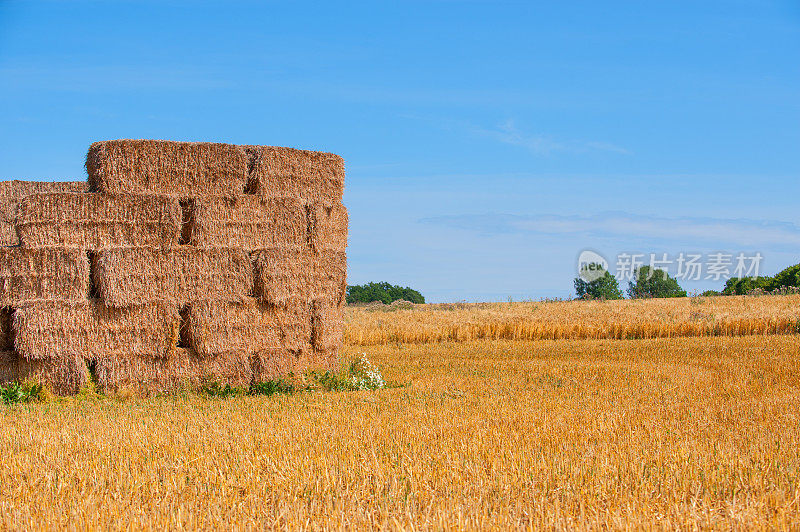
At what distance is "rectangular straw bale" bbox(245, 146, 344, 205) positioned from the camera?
12.5 m

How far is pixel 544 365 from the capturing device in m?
17.2

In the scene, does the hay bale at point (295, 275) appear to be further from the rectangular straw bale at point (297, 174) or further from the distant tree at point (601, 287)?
the distant tree at point (601, 287)

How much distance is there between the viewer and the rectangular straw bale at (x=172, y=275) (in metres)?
11.4

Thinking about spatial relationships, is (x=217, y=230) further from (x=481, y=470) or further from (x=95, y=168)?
(x=481, y=470)

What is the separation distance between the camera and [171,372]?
11867 millimetres

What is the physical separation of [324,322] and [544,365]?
645 centimetres

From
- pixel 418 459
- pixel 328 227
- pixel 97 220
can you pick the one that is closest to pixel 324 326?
pixel 328 227

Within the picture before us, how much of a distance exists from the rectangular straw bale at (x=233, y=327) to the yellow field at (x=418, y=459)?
1011mm

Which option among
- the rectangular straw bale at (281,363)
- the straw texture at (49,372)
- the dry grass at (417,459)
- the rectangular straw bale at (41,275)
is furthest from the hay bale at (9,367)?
the rectangular straw bale at (281,363)

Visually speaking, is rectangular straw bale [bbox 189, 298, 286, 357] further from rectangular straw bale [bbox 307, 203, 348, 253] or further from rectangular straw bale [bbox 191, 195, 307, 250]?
rectangular straw bale [bbox 307, 203, 348, 253]

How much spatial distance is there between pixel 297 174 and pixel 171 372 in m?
3.98

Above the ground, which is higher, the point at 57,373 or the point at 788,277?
the point at 788,277

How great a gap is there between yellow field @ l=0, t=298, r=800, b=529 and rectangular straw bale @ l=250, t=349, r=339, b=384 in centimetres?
73

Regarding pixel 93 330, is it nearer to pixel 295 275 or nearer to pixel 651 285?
pixel 295 275
